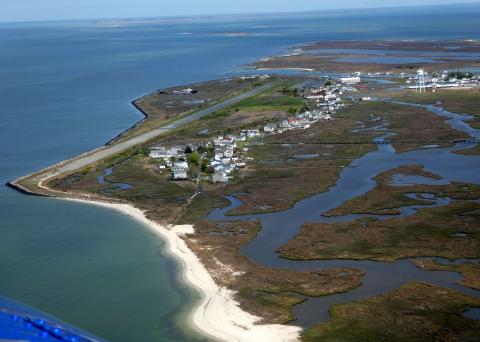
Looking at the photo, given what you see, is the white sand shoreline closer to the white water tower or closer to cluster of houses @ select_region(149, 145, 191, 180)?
cluster of houses @ select_region(149, 145, 191, 180)

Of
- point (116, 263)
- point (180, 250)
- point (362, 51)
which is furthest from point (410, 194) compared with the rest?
point (362, 51)

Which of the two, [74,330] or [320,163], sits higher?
[74,330]

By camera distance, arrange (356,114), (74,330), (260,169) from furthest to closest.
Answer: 1. (356,114)
2. (260,169)
3. (74,330)

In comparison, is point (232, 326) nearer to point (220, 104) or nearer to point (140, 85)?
point (220, 104)

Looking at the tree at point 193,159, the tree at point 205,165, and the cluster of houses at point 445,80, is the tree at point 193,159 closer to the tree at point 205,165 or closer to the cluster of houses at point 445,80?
the tree at point 205,165

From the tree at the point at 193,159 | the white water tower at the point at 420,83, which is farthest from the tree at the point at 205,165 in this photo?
the white water tower at the point at 420,83

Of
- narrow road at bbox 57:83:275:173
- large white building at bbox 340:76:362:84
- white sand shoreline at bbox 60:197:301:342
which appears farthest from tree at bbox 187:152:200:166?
large white building at bbox 340:76:362:84
